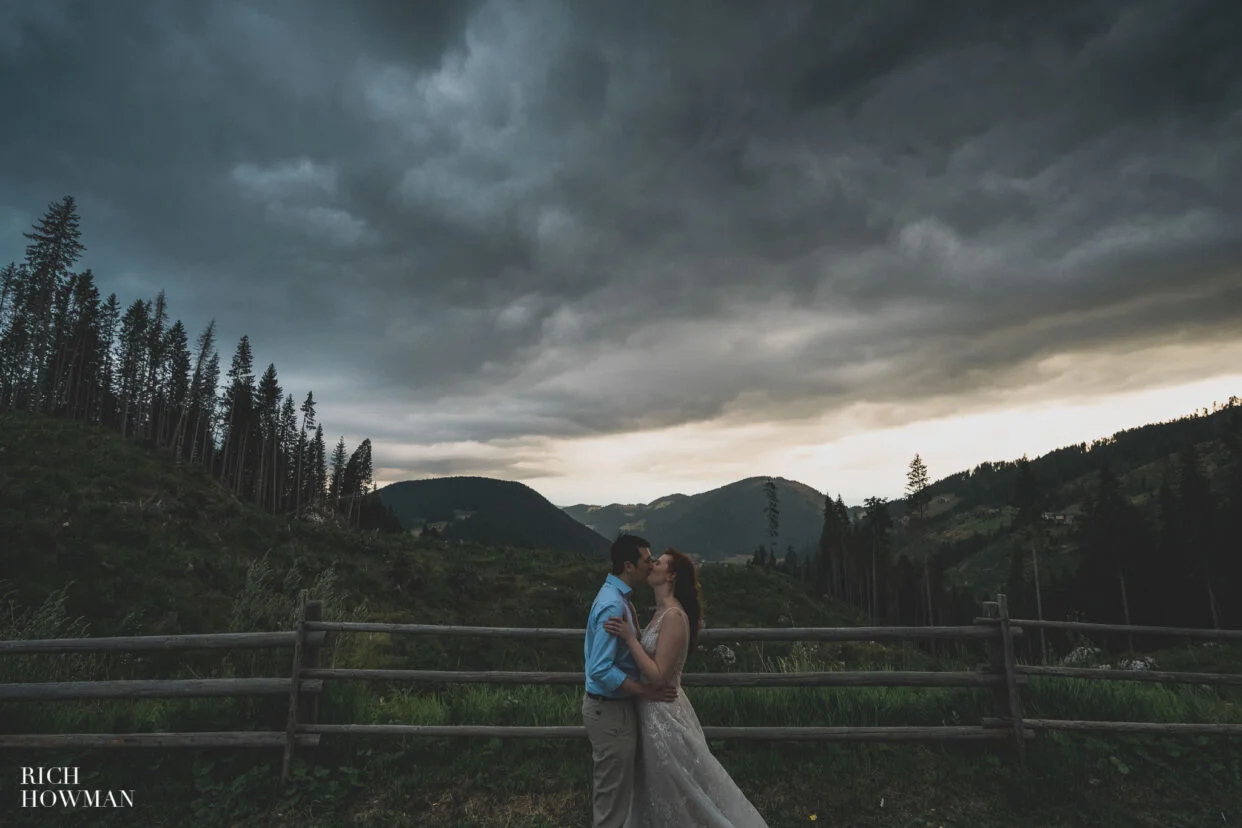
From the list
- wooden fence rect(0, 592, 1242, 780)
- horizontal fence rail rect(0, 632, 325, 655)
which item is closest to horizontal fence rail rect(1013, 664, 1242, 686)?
wooden fence rect(0, 592, 1242, 780)

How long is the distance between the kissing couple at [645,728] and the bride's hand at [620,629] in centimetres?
2

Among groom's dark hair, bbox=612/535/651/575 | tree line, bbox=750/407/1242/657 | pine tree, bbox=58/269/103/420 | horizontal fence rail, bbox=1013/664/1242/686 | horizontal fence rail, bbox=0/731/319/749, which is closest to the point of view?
groom's dark hair, bbox=612/535/651/575

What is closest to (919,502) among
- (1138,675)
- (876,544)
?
(876,544)

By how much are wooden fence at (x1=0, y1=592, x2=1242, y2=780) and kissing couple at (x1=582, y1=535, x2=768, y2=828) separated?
2.30 metres

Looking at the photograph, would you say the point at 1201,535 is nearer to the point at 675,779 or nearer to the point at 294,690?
the point at 675,779

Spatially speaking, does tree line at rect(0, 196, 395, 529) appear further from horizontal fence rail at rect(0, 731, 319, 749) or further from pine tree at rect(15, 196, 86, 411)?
horizontal fence rail at rect(0, 731, 319, 749)

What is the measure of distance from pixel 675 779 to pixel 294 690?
4.72 m

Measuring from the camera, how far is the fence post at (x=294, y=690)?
6492 millimetres

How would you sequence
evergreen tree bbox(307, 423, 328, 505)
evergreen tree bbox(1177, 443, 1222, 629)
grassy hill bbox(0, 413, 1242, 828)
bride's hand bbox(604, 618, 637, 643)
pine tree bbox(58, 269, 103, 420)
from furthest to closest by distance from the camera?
evergreen tree bbox(307, 423, 328, 505) → pine tree bbox(58, 269, 103, 420) → evergreen tree bbox(1177, 443, 1222, 629) → grassy hill bbox(0, 413, 1242, 828) → bride's hand bbox(604, 618, 637, 643)

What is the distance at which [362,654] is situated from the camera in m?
9.02

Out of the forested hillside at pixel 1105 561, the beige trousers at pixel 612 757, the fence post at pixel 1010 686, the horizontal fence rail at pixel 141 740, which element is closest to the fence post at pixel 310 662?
the horizontal fence rail at pixel 141 740

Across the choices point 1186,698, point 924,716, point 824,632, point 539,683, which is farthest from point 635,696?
point 1186,698

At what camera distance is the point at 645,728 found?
418 centimetres

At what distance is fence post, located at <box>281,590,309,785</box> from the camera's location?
649cm
